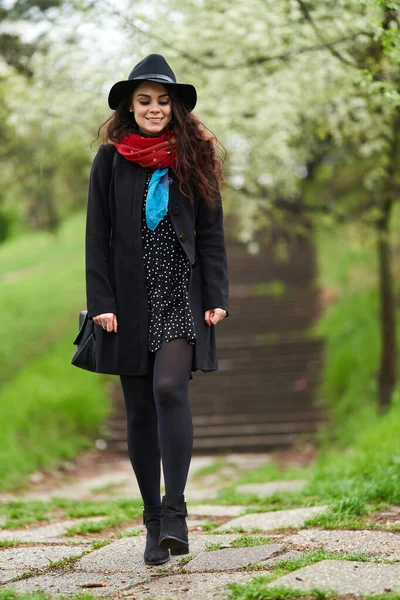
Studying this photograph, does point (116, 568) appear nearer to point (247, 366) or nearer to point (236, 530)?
point (236, 530)

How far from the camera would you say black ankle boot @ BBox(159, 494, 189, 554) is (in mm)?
3598

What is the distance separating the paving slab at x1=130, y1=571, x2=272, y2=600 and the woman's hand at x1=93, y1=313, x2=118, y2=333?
43.0 inches

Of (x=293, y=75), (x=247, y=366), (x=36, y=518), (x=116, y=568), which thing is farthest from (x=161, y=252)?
(x=247, y=366)

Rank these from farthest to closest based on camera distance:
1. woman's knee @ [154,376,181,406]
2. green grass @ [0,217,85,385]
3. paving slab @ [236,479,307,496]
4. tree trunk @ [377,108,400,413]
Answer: green grass @ [0,217,85,385]
tree trunk @ [377,108,400,413]
paving slab @ [236,479,307,496]
woman's knee @ [154,376,181,406]

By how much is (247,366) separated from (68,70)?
Result: 6.12 meters

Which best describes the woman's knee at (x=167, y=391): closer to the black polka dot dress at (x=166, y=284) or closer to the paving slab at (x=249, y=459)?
the black polka dot dress at (x=166, y=284)

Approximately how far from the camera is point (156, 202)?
391 centimetres

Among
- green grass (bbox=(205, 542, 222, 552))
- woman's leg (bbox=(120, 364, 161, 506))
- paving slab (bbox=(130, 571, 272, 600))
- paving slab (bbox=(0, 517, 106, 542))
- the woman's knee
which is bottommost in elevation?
paving slab (bbox=(0, 517, 106, 542))

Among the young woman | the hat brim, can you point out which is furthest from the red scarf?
the hat brim

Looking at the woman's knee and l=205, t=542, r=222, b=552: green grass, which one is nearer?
the woman's knee

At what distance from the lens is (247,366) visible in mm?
14727

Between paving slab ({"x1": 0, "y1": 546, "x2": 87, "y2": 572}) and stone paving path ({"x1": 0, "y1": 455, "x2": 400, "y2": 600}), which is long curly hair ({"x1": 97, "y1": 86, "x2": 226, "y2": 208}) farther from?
paving slab ({"x1": 0, "y1": 546, "x2": 87, "y2": 572})

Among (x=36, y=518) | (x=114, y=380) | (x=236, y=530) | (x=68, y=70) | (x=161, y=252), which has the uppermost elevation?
(x=68, y=70)

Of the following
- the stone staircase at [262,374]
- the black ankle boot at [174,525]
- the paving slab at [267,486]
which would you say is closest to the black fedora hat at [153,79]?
the black ankle boot at [174,525]
